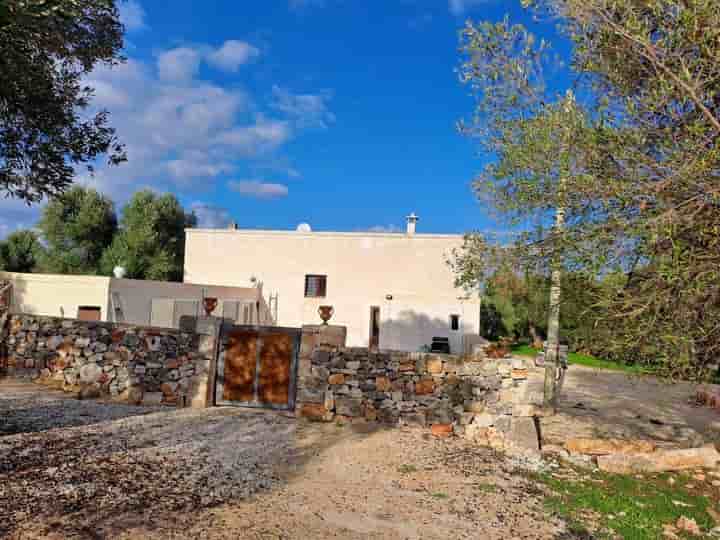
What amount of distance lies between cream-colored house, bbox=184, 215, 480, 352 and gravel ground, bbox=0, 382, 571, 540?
12653 mm

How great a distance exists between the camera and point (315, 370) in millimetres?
9766

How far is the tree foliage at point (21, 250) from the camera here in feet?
88.2

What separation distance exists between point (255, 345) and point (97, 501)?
17.3 ft

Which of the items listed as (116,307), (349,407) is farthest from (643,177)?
(116,307)

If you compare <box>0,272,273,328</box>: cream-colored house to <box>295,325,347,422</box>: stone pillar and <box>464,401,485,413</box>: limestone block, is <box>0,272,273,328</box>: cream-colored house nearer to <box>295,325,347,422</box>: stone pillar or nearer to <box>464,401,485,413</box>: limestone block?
<box>295,325,347,422</box>: stone pillar

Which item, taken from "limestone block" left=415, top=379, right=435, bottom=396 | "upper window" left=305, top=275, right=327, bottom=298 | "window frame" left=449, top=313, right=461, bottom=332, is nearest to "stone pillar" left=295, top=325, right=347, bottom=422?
"limestone block" left=415, top=379, right=435, bottom=396

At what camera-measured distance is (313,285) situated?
896 inches

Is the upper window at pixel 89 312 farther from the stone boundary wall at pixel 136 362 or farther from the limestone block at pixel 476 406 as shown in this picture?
the limestone block at pixel 476 406

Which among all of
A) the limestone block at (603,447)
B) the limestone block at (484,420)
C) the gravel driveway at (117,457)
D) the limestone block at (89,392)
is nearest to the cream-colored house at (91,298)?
the limestone block at (89,392)

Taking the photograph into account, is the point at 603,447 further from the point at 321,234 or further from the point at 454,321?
the point at 321,234

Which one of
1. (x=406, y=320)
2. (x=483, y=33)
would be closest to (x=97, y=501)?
(x=483, y=33)

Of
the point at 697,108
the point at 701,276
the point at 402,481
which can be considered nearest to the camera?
the point at 701,276

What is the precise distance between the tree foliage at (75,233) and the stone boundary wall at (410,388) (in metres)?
22.6

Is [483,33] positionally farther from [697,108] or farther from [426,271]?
[426,271]
